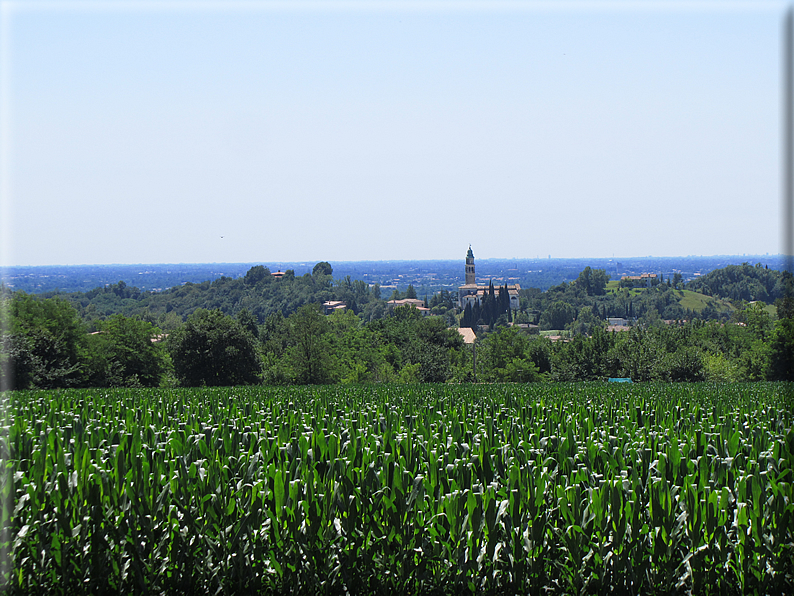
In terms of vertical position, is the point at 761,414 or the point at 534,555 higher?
the point at 534,555

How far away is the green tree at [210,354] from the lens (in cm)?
5481

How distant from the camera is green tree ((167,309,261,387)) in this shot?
Result: 54.8 metres

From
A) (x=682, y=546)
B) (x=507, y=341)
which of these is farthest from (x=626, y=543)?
(x=507, y=341)

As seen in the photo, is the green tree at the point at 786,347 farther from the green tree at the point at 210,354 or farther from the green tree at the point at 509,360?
the green tree at the point at 210,354

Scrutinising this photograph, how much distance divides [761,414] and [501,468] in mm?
10492

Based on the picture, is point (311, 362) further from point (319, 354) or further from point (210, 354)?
point (210, 354)

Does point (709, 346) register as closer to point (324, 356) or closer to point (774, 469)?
point (324, 356)

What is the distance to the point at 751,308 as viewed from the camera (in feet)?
291

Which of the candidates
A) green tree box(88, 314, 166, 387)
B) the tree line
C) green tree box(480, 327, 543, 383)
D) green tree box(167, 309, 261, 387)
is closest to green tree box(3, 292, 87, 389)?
the tree line

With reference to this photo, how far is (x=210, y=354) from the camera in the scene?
180 ft

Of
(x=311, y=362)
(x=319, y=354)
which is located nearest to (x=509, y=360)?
(x=319, y=354)

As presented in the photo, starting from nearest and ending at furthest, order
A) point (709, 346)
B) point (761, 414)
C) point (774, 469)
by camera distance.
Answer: point (774, 469)
point (761, 414)
point (709, 346)

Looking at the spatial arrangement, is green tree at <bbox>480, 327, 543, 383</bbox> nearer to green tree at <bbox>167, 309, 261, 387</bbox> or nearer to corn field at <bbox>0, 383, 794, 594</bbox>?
green tree at <bbox>167, 309, 261, 387</bbox>

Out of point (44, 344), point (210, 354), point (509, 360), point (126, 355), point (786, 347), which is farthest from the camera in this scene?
point (509, 360)
